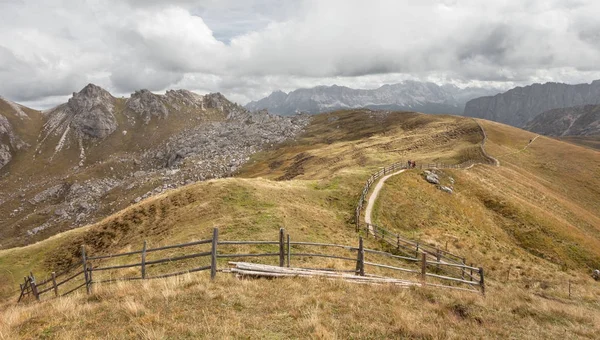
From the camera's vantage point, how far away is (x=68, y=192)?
156 meters

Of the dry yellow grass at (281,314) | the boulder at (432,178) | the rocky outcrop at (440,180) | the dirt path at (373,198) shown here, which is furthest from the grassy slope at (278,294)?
the boulder at (432,178)

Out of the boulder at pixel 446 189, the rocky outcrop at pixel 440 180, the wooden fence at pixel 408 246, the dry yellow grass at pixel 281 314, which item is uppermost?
the dry yellow grass at pixel 281 314

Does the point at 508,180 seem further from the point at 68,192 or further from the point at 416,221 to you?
the point at 68,192

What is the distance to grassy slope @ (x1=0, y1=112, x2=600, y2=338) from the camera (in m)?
9.67

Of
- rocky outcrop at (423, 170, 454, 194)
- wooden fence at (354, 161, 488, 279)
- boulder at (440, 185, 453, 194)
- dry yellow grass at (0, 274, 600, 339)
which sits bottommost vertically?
wooden fence at (354, 161, 488, 279)

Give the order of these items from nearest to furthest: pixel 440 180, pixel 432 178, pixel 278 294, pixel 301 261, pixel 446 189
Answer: pixel 278 294 < pixel 301 261 < pixel 446 189 < pixel 432 178 < pixel 440 180

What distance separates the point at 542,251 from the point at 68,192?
186m

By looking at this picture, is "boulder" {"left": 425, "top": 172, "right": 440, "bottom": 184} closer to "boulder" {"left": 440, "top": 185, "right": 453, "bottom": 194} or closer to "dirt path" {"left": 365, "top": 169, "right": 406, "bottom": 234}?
"boulder" {"left": 440, "top": 185, "right": 453, "bottom": 194}

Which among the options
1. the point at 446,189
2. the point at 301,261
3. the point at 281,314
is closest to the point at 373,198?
the point at 446,189

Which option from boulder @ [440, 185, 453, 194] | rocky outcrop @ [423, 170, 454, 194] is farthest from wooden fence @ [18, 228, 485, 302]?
rocky outcrop @ [423, 170, 454, 194]

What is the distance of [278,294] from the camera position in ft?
40.4

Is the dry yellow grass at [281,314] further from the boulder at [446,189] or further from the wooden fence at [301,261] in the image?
the boulder at [446,189]

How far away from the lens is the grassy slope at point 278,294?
9.67 meters

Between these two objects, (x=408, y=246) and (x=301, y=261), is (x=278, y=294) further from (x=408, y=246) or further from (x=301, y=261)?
(x=408, y=246)
